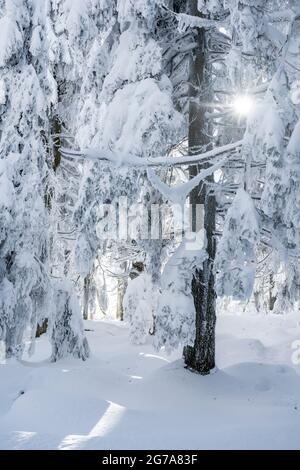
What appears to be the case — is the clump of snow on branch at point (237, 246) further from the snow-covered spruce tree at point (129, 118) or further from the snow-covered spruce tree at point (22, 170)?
the snow-covered spruce tree at point (22, 170)

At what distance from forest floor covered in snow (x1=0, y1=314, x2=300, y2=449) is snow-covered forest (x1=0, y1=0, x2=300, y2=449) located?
0.03m

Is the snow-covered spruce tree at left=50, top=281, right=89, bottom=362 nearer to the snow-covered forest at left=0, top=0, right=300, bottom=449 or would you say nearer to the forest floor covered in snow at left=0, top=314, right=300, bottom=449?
the snow-covered forest at left=0, top=0, right=300, bottom=449

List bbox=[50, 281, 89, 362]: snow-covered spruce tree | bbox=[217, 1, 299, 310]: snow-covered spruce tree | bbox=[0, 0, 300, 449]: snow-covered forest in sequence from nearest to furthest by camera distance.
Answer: bbox=[217, 1, 299, 310]: snow-covered spruce tree < bbox=[0, 0, 300, 449]: snow-covered forest < bbox=[50, 281, 89, 362]: snow-covered spruce tree

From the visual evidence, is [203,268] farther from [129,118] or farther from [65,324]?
[65,324]

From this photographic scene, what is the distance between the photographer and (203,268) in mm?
8445

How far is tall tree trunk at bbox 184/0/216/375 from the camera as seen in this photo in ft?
27.9

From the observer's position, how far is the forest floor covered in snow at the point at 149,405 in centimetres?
528

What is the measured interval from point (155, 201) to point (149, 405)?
388cm

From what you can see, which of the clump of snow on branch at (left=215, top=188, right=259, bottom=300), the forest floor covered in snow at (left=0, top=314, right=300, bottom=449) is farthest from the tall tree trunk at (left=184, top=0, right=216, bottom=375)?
the clump of snow on branch at (left=215, top=188, right=259, bottom=300)

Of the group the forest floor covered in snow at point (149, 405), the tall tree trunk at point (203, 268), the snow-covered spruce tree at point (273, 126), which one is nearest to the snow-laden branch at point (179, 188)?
the snow-covered spruce tree at point (273, 126)

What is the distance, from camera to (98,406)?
673cm

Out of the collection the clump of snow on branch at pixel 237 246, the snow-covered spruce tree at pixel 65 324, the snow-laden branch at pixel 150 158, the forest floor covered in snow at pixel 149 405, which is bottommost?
the forest floor covered in snow at pixel 149 405

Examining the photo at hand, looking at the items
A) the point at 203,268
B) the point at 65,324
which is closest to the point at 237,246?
the point at 203,268

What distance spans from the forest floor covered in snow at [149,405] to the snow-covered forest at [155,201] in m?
0.03
